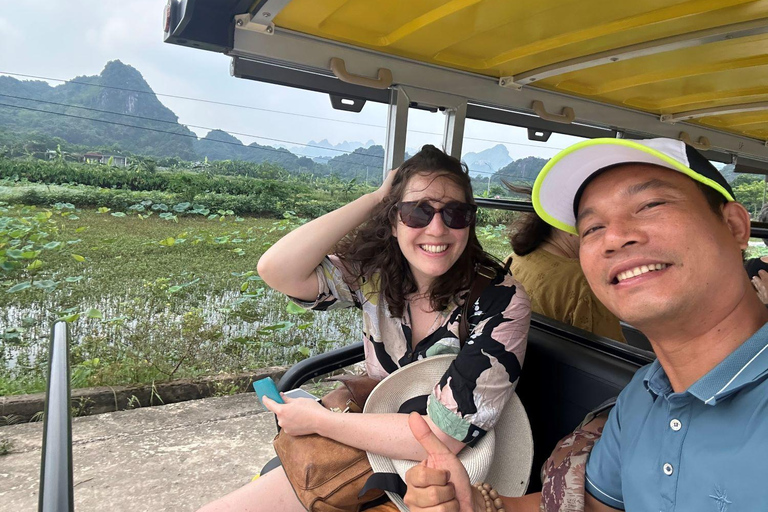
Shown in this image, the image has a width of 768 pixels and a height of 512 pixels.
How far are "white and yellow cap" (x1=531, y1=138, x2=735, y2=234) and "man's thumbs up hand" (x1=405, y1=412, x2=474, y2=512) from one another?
0.59 m

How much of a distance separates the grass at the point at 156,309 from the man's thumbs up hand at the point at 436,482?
3.51 metres

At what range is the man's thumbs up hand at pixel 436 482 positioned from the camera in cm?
99

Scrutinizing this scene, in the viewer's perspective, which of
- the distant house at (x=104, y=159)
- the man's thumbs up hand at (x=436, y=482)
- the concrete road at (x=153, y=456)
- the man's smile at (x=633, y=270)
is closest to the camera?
the man's smile at (x=633, y=270)

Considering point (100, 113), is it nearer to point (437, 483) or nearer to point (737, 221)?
point (437, 483)

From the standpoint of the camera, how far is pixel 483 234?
7.13 ft

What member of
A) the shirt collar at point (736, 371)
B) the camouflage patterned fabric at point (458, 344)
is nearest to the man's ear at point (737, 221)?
the shirt collar at point (736, 371)

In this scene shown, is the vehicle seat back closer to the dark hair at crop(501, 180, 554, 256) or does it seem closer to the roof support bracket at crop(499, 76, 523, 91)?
the dark hair at crop(501, 180, 554, 256)

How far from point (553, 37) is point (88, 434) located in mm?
3537

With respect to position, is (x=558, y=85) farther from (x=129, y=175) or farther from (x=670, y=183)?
(x=129, y=175)

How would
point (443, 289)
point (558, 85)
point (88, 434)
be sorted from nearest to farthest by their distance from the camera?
A: point (443, 289)
point (558, 85)
point (88, 434)

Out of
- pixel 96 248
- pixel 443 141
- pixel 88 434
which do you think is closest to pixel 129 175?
pixel 96 248

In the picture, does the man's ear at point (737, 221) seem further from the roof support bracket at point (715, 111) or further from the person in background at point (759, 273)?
the roof support bracket at point (715, 111)

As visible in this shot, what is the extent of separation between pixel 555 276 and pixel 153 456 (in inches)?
102

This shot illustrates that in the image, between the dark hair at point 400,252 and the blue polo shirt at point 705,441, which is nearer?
the blue polo shirt at point 705,441
